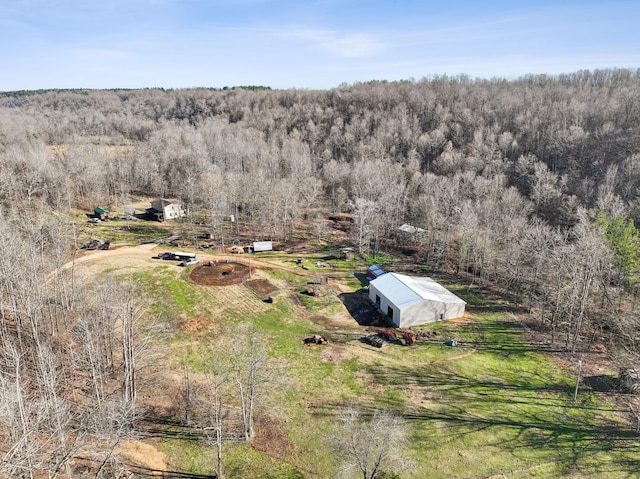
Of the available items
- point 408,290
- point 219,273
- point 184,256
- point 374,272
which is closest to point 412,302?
point 408,290

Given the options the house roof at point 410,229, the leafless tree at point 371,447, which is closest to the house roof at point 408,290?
the leafless tree at point 371,447

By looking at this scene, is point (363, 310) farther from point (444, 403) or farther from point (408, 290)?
point (444, 403)

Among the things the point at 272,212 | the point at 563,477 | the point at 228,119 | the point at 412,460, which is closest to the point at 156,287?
the point at 272,212

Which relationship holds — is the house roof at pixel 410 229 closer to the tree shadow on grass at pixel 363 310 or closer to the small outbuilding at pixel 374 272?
the small outbuilding at pixel 374 272

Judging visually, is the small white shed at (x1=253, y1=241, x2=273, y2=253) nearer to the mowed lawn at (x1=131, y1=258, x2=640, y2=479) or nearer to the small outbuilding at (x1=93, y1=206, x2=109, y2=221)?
the mowed lawn at (x1=131, y1=258, x2=640, y2=479)

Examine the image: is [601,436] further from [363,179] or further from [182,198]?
[182,198]

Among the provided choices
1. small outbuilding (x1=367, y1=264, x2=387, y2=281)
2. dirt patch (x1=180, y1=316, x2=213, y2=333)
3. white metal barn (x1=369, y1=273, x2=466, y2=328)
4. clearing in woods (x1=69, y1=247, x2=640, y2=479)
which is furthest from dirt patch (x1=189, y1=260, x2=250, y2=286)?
white metal barn (x1=369, y1=273, x2=466, y2=328)
